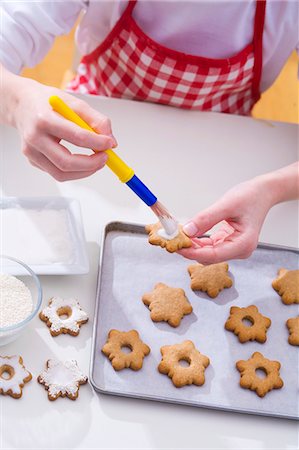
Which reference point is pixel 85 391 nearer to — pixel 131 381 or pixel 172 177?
pixel 131 381

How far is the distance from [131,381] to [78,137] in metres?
0.31

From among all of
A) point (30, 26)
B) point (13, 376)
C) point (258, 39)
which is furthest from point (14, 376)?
point (258, 39)

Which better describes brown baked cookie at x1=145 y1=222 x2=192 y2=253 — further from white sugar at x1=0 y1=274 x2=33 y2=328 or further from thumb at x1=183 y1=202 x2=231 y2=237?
white sugar at x1=0 y1=274 x2=33 y2=328

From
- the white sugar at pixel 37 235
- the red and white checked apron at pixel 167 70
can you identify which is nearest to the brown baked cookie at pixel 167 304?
the white sugar at pixel 37 235

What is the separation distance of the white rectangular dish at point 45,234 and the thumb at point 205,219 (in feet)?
0.51

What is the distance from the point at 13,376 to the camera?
0.76m

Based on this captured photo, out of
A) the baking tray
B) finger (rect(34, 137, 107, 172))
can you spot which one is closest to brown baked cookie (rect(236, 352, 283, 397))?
the baking tray

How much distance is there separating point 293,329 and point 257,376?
10cm

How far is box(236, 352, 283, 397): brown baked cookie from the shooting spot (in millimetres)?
809

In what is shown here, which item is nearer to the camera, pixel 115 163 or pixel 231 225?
pixel 115 163

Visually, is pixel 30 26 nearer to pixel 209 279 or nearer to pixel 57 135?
pixel 57 135

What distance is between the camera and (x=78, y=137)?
0.74m

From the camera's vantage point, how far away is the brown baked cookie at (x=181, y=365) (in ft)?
2.60

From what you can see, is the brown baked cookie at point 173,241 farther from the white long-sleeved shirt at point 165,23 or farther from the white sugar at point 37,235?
the white long-sleeved shirt at point 165,23
